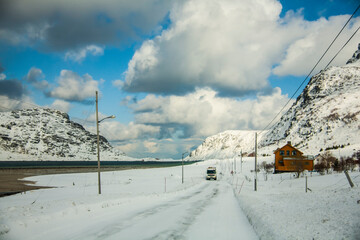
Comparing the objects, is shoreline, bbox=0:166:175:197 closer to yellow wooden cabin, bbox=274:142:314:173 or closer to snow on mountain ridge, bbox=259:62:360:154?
yellow wooden cabin, bbox=274:142:314:173

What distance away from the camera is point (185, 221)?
14078 millimetres

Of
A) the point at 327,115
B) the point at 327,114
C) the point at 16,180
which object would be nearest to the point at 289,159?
the point at 16,180

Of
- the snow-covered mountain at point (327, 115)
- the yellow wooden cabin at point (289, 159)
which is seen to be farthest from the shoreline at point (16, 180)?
the snow-covered mountain at point (327, 115)

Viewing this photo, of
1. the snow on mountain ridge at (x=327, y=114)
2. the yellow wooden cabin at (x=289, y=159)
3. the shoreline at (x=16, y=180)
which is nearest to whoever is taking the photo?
the shoreline at (x=16, y=180)

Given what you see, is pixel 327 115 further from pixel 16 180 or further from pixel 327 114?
pixel 16 180

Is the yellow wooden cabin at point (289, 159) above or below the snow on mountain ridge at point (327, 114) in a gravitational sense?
Answer: below

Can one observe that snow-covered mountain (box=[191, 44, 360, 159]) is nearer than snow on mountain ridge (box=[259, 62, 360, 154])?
Yes

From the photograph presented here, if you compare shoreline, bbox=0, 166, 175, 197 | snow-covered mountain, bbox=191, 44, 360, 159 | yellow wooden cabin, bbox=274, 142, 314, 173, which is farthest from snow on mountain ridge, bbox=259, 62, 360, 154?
shoreline, bbox=0, 166, 175, 197

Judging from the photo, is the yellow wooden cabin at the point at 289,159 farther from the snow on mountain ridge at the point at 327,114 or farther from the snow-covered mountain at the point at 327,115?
the snow on mountain ridge at the point at 327,114

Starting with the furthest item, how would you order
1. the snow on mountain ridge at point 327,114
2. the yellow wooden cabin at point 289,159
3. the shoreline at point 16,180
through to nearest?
1. the snow on mountain ridge at point 327,114
2. the yellow wooden cabin at point 289,159
3. the shoreline at point 16,180

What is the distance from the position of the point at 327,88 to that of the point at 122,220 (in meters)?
202

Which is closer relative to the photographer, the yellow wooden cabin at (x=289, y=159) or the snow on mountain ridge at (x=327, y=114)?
the yellow wooden cabin at (x=289, y=159)

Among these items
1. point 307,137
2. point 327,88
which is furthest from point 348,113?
point 327,88

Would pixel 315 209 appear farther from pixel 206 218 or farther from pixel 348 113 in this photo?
pixel 348 113
